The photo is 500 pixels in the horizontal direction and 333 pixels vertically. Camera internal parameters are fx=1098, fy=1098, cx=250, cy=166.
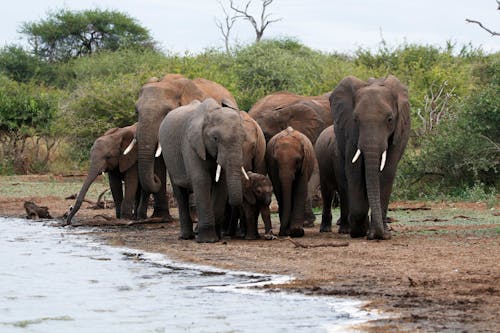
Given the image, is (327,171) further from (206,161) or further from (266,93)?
(266,93)

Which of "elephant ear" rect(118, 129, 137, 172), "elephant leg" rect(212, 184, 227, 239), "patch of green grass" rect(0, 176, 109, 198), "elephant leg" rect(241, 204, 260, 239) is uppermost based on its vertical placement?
"elephant ear" rect(118, 129, 137, 172)

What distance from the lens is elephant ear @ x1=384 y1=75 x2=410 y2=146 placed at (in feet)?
40.9

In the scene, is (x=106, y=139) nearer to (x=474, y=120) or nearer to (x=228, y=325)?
(x=474, y=120)

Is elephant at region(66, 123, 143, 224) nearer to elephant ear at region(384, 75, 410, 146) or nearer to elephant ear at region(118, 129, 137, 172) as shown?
elephant ear at region(118, 129, 137, 172)

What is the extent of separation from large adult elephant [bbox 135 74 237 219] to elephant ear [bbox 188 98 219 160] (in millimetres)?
2358

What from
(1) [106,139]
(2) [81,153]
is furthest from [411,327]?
(2) [81,153]

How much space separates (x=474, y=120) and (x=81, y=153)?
1321 centimetres

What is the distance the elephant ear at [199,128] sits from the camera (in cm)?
1227

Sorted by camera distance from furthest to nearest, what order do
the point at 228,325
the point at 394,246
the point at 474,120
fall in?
the point at 474,120 < the point at 394,246 < the point at 228,325

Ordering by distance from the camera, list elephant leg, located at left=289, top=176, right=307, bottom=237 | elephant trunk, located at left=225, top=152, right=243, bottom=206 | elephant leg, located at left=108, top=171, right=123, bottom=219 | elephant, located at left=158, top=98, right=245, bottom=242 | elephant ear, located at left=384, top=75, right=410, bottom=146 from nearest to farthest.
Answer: elephant trunk, located at left=225, top=152, right=243, bottom=206, elephant, located at left=158, top=98, right=245, bottom=242, elephant ear, located at left=384, top=75, right=410, bottom=146, elephant leg, located at left=289, top=176, right=307, bottom=237, elephant leg, located at left=108, top=171, right=123, bottom=219

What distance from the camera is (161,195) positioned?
53.0 feet

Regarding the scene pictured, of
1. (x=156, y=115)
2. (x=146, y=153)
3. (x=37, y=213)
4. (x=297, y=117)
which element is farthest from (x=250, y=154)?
(x=37, y=213)

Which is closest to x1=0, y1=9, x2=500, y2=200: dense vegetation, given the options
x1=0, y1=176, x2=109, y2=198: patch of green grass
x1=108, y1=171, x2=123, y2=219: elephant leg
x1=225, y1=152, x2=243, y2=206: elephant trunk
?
x1=0, y1=176, x2=109, y2=198: patch of green grass

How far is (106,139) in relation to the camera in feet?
53.6
